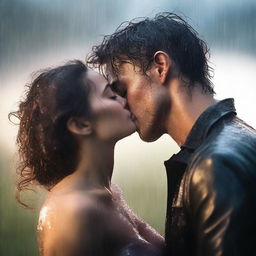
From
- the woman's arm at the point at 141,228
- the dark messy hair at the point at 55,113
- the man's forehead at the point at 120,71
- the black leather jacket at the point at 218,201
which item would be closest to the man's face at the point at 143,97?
the man's forehead at the point at 120,71

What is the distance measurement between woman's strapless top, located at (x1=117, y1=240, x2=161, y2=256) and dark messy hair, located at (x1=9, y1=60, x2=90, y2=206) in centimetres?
43

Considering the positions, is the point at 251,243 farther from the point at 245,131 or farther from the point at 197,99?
the point at 197,99

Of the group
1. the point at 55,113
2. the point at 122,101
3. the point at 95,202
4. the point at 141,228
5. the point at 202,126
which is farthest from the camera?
the point at 141,228

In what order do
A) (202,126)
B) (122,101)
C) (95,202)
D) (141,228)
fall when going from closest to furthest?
(202,126) → (95,202) → (122,101) → (141,228)

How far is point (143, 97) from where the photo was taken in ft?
8.29

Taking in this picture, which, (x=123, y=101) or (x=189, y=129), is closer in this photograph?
(x=189, y=129)

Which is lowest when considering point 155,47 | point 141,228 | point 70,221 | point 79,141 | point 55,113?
point 141,228

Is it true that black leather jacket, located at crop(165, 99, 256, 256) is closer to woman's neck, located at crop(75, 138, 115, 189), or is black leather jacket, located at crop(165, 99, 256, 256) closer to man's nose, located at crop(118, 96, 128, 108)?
woman's neck, located at crop(75, 138, 115, 189)

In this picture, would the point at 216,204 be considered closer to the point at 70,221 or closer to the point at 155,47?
the point at 70,221

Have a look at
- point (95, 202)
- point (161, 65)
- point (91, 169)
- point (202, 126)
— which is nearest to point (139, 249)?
point (95, 202)

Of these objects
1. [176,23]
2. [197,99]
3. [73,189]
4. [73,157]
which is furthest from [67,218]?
[176,23]

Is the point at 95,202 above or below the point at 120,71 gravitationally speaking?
below

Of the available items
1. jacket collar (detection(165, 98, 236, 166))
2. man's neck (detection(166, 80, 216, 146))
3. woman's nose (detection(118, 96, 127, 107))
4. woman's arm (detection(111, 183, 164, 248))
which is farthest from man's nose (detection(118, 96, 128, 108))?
jacket collar (detection(165, 98, 236, 166))

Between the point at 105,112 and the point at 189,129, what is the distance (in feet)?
1.38
